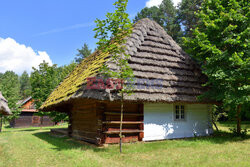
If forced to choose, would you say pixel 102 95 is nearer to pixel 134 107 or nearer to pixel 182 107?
pixel 134 107

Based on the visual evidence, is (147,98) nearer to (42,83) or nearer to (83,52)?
(42,83)

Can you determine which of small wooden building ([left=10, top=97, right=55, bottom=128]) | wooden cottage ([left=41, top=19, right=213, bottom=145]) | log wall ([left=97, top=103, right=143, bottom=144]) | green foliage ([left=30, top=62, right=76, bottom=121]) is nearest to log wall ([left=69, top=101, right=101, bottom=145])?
wooden cottage ([left=41, top=19, right=213, bottom=145])

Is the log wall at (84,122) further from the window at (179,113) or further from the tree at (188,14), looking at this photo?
the tree at (188,14)

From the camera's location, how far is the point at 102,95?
27.8ft

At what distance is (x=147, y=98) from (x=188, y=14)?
2766 centimetres

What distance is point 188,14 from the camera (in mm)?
32938

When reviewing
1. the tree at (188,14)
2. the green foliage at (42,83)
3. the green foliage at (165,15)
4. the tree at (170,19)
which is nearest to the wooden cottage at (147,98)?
the green foliage at (42,83)

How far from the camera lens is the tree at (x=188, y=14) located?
32.5 meters

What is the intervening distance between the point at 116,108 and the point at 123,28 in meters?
3.69

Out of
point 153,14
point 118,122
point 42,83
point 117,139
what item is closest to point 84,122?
point 117,139

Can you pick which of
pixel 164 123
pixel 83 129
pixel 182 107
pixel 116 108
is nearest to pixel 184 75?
pixel 182 107

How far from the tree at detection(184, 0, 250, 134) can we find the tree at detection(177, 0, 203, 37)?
21.9 metres

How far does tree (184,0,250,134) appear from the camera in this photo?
963 centimetres

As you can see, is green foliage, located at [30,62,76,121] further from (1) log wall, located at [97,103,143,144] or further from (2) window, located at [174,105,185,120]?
(2) window, located at [174,105,185,120]
